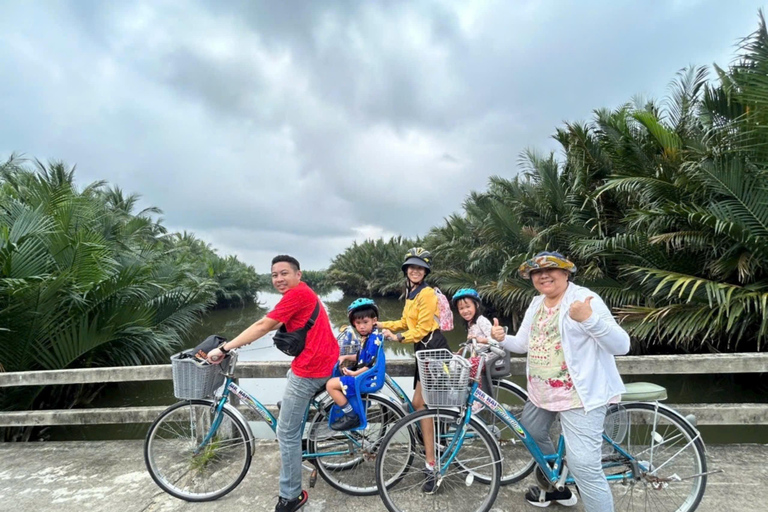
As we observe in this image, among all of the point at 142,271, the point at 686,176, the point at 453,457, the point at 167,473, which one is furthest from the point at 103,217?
the point at 686,176

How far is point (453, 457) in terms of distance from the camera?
2.69m

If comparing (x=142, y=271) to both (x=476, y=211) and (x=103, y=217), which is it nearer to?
(x=103, y=217)

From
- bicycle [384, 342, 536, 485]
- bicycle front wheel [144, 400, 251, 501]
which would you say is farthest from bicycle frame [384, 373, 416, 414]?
bicycle front wheel [144, 400, 251, 501]

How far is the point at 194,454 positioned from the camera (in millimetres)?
3221

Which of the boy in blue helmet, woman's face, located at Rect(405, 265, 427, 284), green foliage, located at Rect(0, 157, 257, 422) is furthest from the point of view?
green foliage, located at Rect(0, 157, 257, 422)

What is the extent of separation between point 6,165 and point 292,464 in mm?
18447

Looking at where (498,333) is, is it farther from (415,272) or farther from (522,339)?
(415,272)

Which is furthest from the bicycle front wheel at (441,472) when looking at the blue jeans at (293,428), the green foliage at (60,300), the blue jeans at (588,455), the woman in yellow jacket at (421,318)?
the green foliage at (60,300)

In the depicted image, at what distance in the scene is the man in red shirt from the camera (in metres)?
2.69

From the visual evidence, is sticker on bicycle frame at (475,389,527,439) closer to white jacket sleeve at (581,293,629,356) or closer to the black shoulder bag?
white jacket sleeve at (581,293,629,356)

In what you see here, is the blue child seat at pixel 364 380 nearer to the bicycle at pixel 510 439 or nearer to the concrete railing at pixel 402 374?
the bicycle at pixel 510 439

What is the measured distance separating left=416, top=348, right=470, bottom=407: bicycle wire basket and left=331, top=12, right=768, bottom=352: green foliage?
171 inches

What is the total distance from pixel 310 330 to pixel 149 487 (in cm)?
197

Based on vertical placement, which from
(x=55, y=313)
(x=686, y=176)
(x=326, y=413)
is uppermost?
(x=686, y=176)
